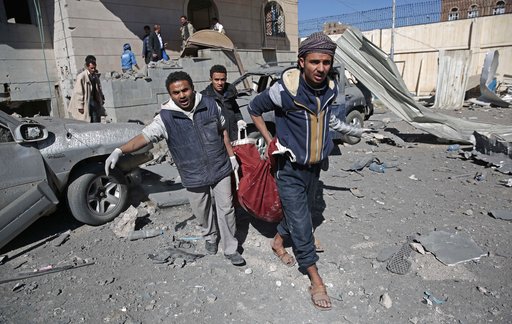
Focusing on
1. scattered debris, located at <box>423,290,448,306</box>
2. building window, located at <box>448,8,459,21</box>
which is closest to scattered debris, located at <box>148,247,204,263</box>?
scattered debris, located at <box>423,290,448,306</box>

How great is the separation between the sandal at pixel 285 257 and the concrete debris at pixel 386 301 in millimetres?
846

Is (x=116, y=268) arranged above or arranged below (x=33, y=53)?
below

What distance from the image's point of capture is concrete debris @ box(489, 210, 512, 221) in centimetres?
389

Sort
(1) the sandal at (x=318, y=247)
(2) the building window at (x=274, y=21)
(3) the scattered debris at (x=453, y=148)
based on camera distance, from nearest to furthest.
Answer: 1. (1) the sandal at (x=318, y=247)
2. (3) the scattered debris at (x=453, y=148)
3. (2) the building window at (x=274, y=21)

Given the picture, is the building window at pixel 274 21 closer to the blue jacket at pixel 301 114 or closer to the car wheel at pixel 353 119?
the car wheel at pixel 353 119

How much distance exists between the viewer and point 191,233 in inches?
154

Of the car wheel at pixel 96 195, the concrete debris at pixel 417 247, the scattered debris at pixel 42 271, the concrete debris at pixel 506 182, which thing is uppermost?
the car wheel at pixel 96 195

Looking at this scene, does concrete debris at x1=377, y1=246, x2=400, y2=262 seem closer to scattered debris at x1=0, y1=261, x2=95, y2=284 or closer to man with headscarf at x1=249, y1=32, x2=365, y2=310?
man with headscarf at x1=249, y1=32, x2=365, y2=310

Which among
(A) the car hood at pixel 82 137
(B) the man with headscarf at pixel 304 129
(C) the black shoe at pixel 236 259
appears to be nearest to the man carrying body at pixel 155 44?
(A) the car hood at pixel 82 137

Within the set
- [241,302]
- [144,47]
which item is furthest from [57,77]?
[241,302]

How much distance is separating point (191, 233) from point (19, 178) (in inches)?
72.2

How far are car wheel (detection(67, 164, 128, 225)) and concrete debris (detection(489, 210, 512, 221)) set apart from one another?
4.48 metres

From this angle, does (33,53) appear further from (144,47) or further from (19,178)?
(19,178)

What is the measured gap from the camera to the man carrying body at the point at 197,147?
2799 mm
